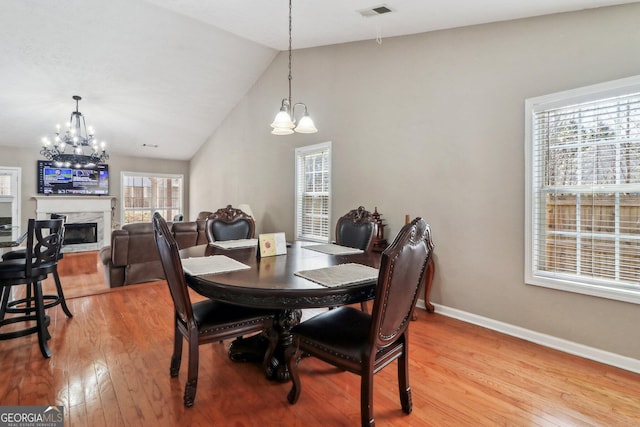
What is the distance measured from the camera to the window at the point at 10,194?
20.5 ft

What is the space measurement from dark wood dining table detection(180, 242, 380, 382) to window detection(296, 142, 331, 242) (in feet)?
7.60

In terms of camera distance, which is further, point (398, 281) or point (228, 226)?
point (228, 226)

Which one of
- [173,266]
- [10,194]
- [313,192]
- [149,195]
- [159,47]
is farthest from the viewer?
[149,195]

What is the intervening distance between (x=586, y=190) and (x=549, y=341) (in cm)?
122

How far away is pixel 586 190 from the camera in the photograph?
2.35 metres

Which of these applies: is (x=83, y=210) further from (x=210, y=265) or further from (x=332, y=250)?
(x=332, y=250)

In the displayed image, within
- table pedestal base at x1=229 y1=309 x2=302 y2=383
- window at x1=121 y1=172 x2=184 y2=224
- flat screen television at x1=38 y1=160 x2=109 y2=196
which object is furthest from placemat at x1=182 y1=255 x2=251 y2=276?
window at x1=121 y1=172 x2=184 y2=224

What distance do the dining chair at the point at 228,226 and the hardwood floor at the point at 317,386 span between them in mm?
983

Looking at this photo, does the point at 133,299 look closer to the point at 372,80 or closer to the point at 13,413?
the point at 13,413

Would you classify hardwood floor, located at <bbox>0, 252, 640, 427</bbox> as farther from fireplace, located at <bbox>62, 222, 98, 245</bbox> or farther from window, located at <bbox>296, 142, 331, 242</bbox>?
fireplace, located at <bbox>62, 222, 98, 245</bbox>

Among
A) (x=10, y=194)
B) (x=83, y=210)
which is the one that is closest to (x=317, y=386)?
(x=83, y=210)

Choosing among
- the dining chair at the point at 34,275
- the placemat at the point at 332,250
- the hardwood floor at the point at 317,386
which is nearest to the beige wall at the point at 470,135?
the hardwood floor at the point at 317,386

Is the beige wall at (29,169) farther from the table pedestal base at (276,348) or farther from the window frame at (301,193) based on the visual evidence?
the table pedestal base at (276,348)

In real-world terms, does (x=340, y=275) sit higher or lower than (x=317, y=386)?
higher
